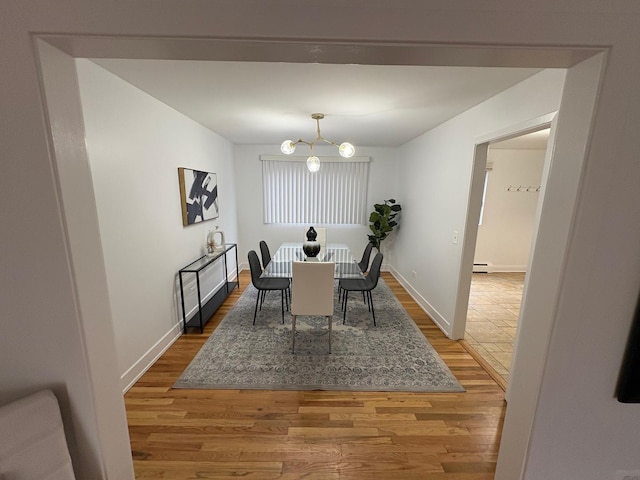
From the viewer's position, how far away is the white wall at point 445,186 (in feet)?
5.81

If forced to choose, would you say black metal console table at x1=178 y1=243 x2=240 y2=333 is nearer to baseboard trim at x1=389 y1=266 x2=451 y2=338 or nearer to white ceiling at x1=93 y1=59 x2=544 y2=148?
white ceiling at x1=93 y1=59 x2=544 y2=148

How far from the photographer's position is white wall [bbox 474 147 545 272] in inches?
185

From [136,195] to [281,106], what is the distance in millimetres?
1532

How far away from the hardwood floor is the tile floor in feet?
1.48

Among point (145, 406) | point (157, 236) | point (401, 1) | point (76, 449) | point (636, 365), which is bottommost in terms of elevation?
point (145, 406)

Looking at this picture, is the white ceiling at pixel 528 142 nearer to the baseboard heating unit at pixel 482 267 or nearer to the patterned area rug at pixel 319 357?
the baseboard heating unit at pixel 482 267

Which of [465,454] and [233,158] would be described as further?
[233,158]

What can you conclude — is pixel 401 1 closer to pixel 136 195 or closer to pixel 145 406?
pixel 136 195

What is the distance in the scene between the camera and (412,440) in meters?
1.59

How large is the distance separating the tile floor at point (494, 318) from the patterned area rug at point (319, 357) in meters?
0.57

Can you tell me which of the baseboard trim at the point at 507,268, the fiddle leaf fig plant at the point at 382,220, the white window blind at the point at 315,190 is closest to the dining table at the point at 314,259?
the fiddle leaf fig plant at the point at 382,220

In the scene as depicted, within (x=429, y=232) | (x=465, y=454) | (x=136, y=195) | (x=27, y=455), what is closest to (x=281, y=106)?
(x=136, y=195)

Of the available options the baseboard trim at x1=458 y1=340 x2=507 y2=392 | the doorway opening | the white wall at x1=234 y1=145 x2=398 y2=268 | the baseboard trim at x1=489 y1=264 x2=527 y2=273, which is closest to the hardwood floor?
the baseboard trim at x1=458 y1=340 x2=507 y2=392

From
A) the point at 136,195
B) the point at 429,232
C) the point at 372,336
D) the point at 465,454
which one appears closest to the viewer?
the point at 465,454
